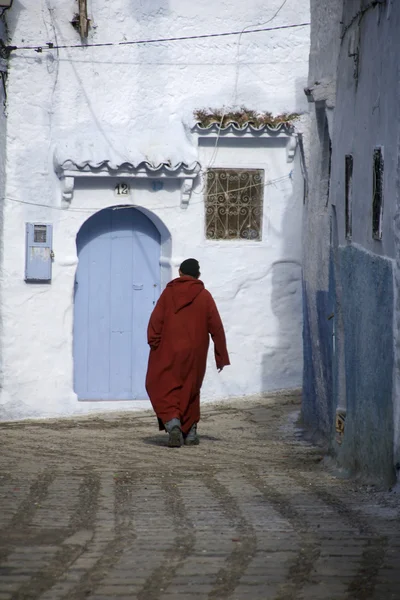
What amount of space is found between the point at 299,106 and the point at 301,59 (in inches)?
20.6

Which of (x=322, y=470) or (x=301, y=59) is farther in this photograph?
(x=301, y=59)

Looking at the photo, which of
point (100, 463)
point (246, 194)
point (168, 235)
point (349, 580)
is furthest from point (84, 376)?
point (349, 580)

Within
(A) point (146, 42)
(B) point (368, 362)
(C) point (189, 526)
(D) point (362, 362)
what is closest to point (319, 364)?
(D) point (362, 362)

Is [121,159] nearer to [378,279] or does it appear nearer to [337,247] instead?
[337,247]

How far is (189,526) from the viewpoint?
232 inches

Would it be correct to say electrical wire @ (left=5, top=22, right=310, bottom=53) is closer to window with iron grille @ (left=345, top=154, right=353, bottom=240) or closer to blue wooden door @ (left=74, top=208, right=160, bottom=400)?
blue wooden door @ (left=74, top=208, right=160, bottom=400)

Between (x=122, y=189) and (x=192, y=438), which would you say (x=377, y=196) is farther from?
(x=122, y=189)

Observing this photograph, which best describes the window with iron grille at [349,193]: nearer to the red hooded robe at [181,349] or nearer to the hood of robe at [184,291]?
the red hooded robe at [181,349]

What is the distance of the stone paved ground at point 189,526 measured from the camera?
185 inches

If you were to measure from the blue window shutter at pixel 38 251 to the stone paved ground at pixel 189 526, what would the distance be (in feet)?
10.6

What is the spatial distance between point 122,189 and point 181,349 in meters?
3.42

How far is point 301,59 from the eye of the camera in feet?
43.0

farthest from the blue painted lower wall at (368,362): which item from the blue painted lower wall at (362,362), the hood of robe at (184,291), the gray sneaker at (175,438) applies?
the hood of robe at (184,291)

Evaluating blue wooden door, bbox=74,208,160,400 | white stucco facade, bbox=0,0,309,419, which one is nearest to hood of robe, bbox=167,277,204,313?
white stucco facade, bbox=0,0,309,419
